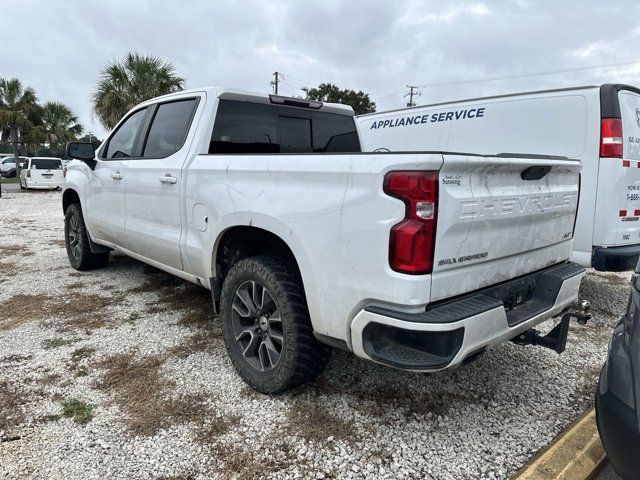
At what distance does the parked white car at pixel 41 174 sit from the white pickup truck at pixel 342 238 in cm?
2060

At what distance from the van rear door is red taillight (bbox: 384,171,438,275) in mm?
3143

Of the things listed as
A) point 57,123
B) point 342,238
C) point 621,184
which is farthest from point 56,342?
point 57,123

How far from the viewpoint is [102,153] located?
5.01 meters

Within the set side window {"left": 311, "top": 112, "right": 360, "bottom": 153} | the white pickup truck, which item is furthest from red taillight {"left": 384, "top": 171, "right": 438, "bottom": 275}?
side window {"left": 311, "top": 112, "right": 360, "bottom": 153}

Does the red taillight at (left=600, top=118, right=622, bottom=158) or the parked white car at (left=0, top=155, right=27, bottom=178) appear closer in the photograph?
the red taillight at (left=600, top=118, right=622, bottom=158)

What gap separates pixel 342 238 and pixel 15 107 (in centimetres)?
3082

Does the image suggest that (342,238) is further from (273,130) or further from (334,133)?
(334,133)

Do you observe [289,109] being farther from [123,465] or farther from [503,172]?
[123,465]

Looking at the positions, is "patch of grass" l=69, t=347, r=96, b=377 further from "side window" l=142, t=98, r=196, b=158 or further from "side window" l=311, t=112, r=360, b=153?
"side window" l=311, t=112, r=360, b=153

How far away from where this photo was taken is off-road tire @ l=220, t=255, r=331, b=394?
2635 millimetres

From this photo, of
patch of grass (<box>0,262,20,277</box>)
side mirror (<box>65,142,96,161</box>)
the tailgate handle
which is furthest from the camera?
patch of grass (<box>0,262,20,277</box>)

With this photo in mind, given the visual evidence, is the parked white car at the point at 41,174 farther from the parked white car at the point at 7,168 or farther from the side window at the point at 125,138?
the side window at the point at 125,138

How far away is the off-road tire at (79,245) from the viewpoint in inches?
220

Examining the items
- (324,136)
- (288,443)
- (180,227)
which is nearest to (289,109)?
(324,136)
